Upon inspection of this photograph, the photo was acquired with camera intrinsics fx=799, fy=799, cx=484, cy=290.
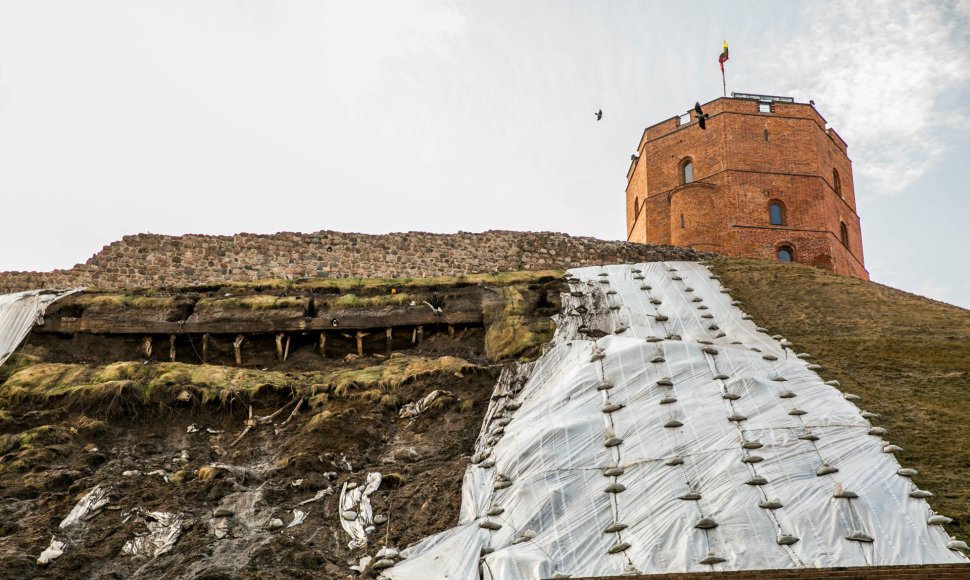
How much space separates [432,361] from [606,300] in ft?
11.4

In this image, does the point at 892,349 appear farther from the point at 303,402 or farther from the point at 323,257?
the point at 323,257

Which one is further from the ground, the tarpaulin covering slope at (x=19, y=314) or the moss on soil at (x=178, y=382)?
the tarpaulin covering slope at (x=19, y=314)

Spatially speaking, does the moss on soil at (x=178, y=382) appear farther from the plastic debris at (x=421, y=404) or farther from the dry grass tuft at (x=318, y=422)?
the dry grass tuft at (x=318, y=422)

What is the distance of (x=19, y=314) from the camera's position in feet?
44.6

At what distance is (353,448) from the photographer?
1020 centimetres

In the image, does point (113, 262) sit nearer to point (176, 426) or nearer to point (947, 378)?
point (176, 426)

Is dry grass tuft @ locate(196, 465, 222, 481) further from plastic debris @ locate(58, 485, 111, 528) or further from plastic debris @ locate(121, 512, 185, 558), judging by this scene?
plastic debris @ locate(58, 485, 111, 528)

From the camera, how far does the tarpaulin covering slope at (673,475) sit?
6887 mm

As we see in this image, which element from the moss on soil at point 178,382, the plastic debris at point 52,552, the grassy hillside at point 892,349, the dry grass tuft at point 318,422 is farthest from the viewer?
the moss on soil at point 178,382

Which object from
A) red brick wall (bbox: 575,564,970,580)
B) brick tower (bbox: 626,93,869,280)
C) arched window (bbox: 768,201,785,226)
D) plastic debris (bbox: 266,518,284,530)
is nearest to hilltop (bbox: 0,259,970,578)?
plastic debris (bbox: 266,518,284,530)

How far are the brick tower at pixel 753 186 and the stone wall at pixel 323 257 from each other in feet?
14.2

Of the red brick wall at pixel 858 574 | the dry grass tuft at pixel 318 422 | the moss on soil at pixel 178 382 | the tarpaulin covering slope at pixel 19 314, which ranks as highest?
the tarpaulin covering slope at pixel 19 314

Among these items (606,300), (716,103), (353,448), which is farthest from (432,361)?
(716,103)

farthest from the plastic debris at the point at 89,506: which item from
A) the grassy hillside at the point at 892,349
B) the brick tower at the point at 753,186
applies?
the brick tower at the point at 753,186
